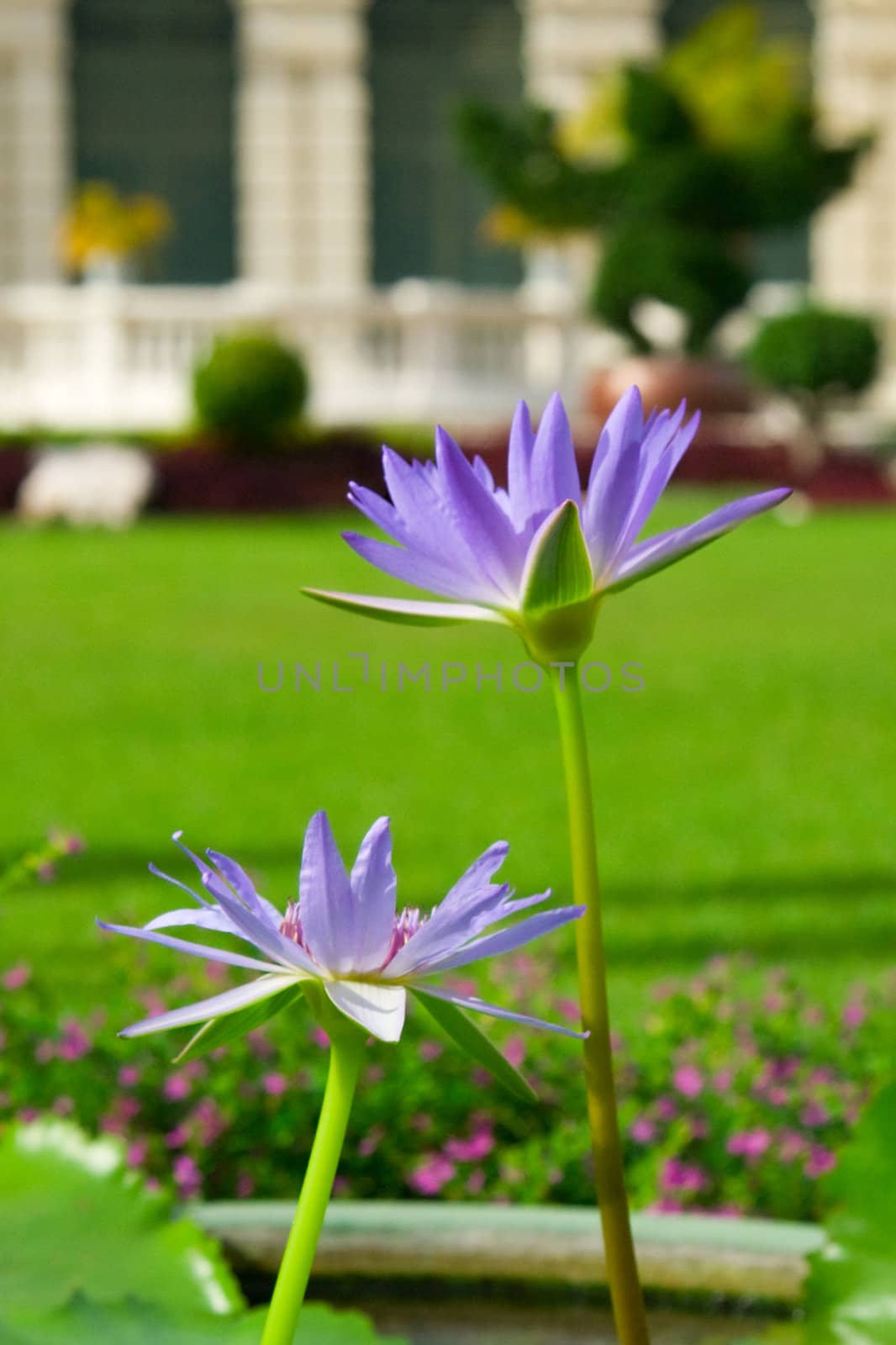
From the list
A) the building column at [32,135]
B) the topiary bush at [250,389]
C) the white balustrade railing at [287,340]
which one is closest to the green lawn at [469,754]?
the topiary bush at [250,389]

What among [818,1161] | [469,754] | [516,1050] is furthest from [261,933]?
[469,754]

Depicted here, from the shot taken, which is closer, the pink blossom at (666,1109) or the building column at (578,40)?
the pink blossom at (666,1109)

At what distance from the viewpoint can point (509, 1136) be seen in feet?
8.56

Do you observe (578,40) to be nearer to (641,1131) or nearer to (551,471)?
(641,1131)

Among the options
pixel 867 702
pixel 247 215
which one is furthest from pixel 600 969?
pixel 247 215

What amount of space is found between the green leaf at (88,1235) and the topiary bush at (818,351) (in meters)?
14.6

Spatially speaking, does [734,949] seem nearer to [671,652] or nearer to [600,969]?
[600,969]

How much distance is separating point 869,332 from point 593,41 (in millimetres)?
8660

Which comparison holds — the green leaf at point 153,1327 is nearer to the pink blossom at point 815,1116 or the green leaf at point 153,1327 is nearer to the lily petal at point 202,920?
the lily petal at point 202,920

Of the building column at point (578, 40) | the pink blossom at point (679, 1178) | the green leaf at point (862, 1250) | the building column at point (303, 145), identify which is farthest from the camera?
the building column at point (578, 40)

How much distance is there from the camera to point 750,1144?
2.43 m

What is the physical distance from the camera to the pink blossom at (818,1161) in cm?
241

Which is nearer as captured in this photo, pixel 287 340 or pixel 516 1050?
pixel 516 1050

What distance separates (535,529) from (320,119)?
22597 millimetres
